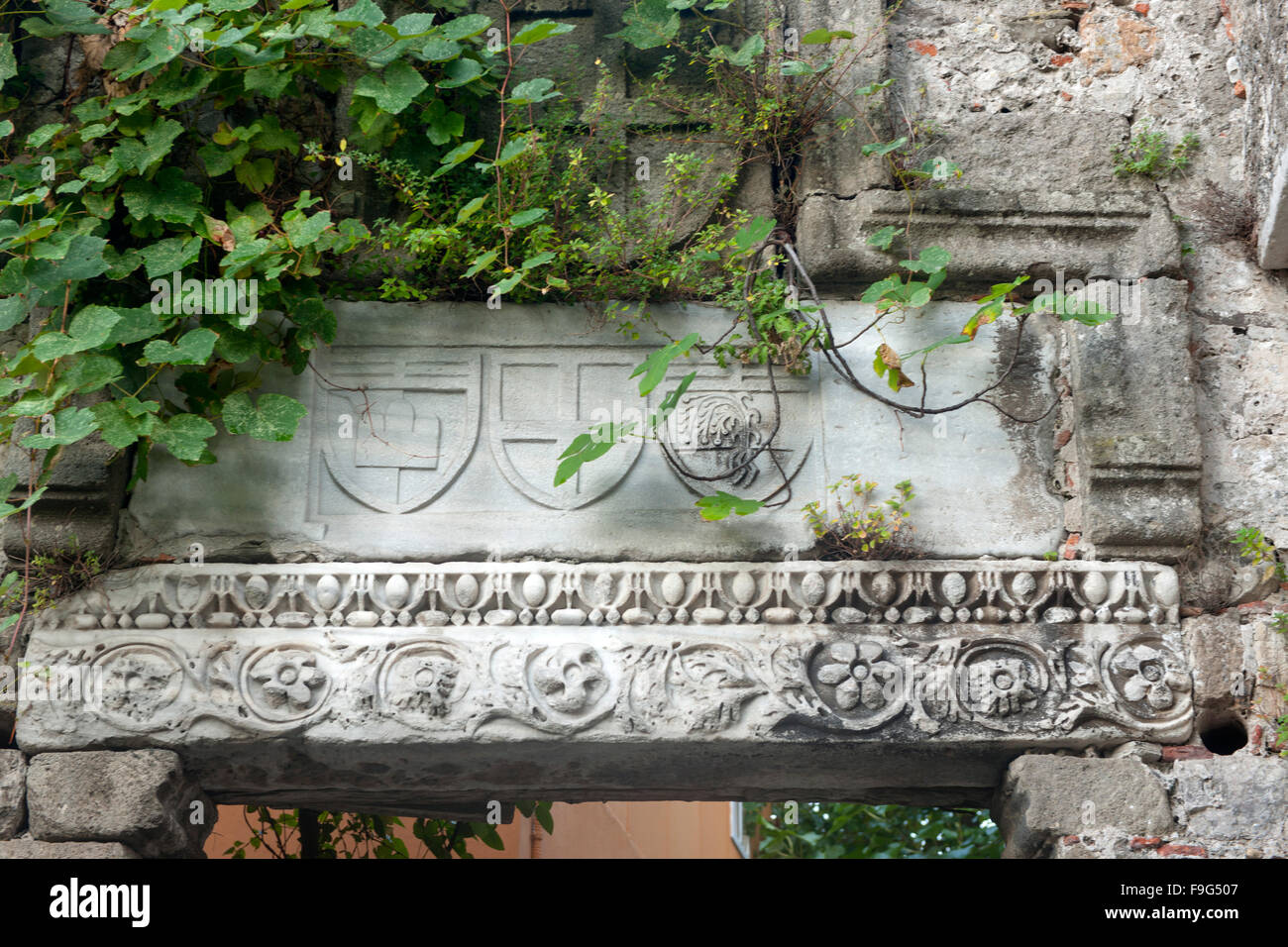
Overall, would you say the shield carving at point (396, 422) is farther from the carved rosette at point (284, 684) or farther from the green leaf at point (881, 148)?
the green leaf at point (881, 148)

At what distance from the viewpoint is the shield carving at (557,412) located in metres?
3.11

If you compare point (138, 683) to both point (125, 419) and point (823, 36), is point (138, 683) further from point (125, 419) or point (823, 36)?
point (823, 36)

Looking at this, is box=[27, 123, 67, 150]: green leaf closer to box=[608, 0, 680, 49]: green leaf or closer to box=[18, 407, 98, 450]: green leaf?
box=[18, 407, 98, 450]: green leaf

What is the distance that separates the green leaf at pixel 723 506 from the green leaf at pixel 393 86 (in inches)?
48.7

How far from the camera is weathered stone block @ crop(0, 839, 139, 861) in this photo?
2799mm

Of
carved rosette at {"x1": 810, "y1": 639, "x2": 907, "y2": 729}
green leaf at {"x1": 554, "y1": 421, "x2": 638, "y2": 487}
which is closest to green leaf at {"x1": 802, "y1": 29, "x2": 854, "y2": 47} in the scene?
green leaf at {"x1": 554, "y1": 421, "x2": 638, "y2": 487}

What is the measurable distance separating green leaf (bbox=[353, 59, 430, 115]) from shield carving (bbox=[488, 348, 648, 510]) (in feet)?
2.23

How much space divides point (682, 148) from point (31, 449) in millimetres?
1821

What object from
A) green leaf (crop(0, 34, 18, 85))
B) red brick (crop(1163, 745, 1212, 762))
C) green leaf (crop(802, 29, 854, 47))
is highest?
green leaf (crop(802, 29, 854, 47))

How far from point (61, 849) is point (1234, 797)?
8.69 ft

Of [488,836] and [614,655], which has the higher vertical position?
[614,655]

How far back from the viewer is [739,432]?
315 centimetres

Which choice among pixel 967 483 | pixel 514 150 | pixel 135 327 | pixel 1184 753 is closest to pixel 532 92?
pixel 514 150

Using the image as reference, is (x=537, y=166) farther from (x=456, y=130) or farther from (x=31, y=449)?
(x=31, y=449)
